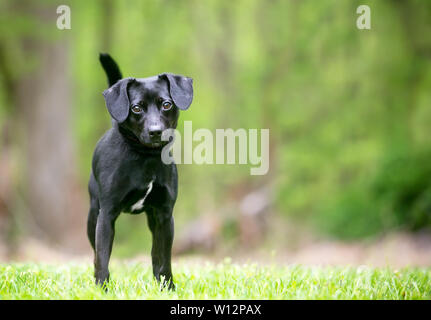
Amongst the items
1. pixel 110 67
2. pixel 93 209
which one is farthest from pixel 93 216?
pixel 110 67

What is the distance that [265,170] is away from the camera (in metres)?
16.2

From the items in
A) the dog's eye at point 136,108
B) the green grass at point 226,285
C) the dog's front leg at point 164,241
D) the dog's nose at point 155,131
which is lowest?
the green grass at point 226,285

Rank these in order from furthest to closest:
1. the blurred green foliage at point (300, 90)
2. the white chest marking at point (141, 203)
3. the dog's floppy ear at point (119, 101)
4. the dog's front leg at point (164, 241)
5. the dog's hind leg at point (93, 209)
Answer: the blurred green foliage at point (300, 90) → the dog's hind leg at point (93, 209) → the dog's front leg at point (164, 241) → the white chest marking at point (141, 203) → the dog's floppy ear at point (119, 101)

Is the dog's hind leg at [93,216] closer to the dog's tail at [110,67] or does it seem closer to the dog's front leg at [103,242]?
the dog's front leg at [103,242]

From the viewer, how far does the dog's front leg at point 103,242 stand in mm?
4035

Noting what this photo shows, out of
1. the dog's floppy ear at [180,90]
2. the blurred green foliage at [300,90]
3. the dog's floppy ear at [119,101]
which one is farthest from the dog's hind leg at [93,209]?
the blurred green foliage at [300,90]

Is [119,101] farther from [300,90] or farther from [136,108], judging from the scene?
[300,90]

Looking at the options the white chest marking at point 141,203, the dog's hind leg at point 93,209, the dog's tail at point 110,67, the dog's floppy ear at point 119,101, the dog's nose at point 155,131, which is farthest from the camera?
the dog's tail at point 110,67

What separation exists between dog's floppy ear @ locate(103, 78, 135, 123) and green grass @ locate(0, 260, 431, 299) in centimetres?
131

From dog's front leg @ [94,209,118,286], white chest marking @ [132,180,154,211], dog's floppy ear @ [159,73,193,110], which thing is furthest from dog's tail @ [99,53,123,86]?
dog's front leg @ [94,209,118,286]

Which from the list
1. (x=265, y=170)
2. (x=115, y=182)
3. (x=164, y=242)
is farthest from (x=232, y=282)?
(x=265, y=170)

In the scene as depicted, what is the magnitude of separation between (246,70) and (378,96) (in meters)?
4.83

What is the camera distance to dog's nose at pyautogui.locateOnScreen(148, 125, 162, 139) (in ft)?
12.5

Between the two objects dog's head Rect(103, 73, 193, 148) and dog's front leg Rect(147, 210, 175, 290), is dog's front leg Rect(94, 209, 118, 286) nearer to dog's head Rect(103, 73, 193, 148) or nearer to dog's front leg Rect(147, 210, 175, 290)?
dog's front leg Rect(147, 210, 175, 290)
